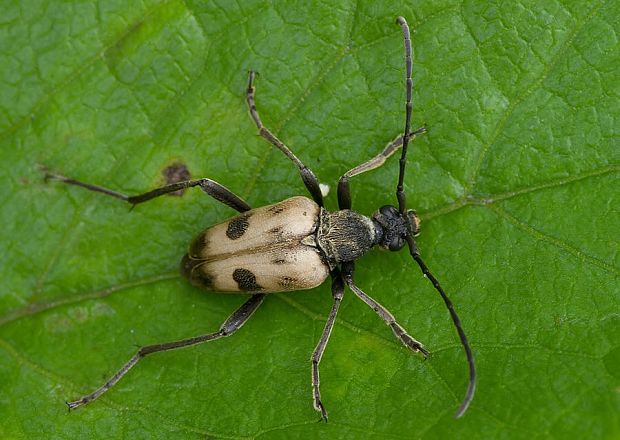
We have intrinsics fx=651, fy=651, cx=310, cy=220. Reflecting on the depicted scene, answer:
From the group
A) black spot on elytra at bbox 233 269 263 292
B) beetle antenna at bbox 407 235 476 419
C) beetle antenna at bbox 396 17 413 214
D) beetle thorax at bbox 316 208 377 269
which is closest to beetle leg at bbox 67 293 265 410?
black spot on elytra at bbox 233 269 263 292

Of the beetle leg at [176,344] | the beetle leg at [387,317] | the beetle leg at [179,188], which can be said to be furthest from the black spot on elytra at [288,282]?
the beetle leg at [179,188]

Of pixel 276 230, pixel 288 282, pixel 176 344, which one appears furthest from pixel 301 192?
pixel 176 344

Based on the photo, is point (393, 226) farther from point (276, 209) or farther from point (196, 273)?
point (196, 273)

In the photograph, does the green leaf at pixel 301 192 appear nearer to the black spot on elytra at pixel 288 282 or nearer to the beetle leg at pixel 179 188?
the beetle leg at pixel 179 188

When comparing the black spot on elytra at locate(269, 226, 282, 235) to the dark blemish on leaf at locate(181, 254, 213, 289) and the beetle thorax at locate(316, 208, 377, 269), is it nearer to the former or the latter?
the beetle thorax at locate(316, 208, 377, 269)

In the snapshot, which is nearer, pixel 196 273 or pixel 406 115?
pixel 406 115
